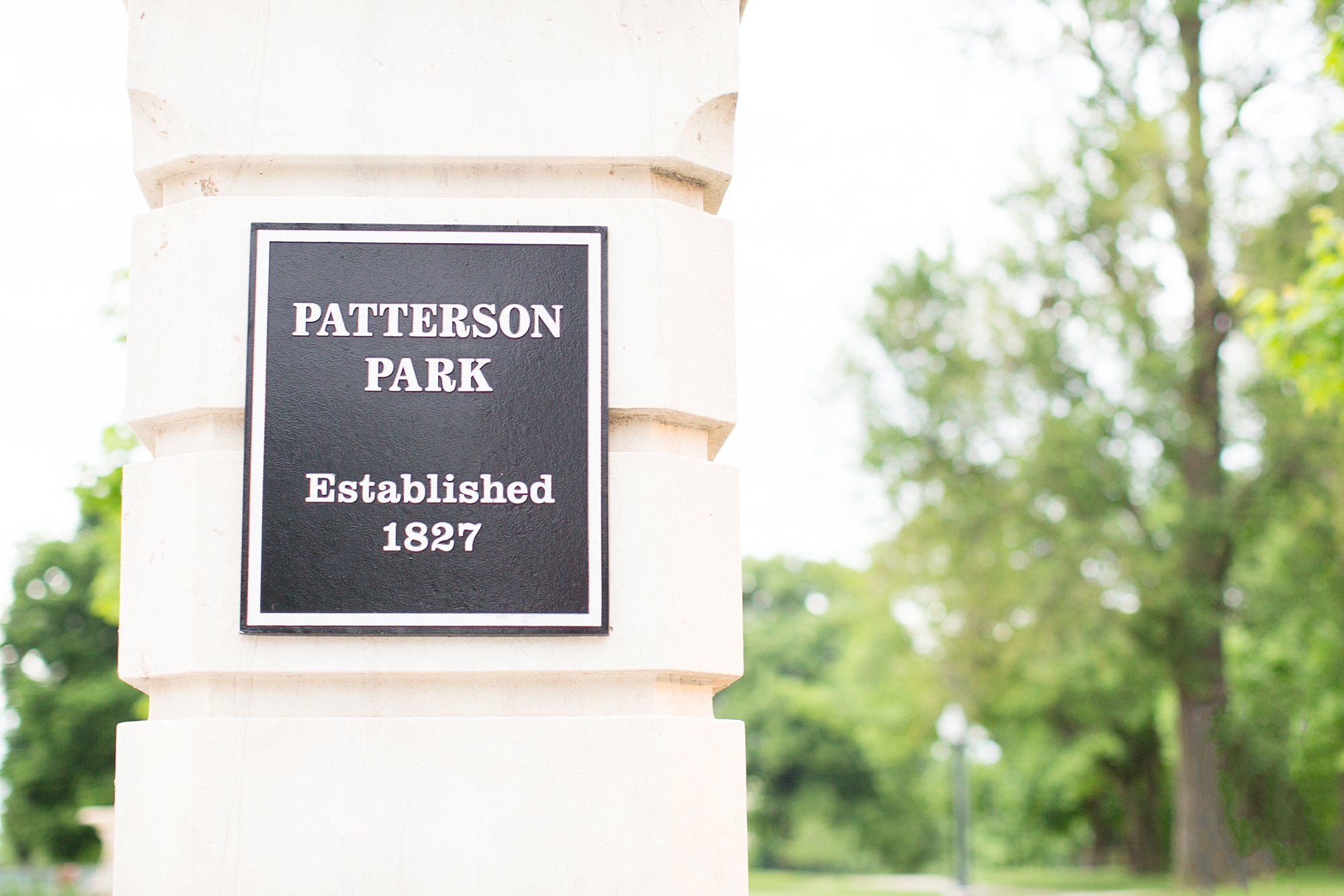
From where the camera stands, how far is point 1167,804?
33094mm

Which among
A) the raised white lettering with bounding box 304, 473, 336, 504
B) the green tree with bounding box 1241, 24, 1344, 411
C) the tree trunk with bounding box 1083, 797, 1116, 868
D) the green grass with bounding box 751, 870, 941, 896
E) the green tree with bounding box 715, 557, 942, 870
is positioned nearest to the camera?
the raised white lettering with bounding box 304, 473, 336, 504

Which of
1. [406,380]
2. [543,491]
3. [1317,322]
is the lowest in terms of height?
[543,491]

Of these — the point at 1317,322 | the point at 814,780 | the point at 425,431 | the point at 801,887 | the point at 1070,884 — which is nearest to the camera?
the point at 425,431

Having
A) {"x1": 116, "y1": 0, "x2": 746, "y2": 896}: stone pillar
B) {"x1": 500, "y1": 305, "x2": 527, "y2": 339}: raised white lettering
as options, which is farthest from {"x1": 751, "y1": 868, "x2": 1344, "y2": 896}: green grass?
{"x1": 500, "y1": 305, "x2": 527, "y2": 339}: raised white lettering

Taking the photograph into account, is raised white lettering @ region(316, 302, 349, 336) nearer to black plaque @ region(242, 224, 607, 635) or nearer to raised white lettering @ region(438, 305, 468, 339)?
black plaque @ region(242, 224, 607, 635)

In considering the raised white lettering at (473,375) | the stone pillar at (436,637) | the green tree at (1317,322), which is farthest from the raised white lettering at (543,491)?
the green tree at (1317,322)

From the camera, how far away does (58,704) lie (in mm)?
36656

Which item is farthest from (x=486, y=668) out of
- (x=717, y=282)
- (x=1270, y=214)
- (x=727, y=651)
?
(x=1270, y=214)

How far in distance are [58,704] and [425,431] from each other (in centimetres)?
3869

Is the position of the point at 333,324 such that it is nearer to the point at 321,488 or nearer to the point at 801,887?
the point at 321,488

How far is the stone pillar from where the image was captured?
2912 millimetres

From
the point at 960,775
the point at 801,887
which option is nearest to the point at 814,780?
the point at 801,887

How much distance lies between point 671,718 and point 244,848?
1.05m

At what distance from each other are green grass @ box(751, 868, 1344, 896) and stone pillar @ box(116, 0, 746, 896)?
17897 millimetres
